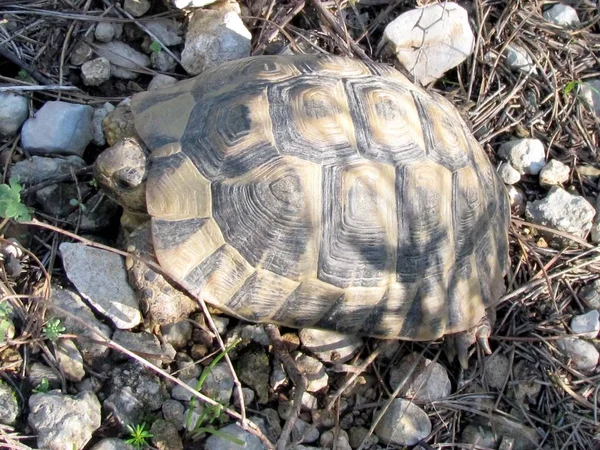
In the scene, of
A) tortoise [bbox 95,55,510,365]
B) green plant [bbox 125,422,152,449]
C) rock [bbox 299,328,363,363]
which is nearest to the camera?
green plant [bbox 125,422,152,449]

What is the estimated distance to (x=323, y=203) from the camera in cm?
277

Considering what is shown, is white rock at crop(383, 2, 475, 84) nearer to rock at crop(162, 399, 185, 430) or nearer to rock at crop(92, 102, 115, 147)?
rock at crop(92, 102, 115, 147)

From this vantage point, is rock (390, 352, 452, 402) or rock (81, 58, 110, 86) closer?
rock (390, 352, 452, 402)

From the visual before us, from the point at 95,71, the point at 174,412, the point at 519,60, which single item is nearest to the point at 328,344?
the point at 174,412

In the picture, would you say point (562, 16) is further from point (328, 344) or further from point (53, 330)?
point (53, 330)

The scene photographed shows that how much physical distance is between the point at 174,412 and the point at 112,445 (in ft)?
0.89

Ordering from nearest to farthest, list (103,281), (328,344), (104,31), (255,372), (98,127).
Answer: (103,281) → (255,372) → (328,344) → (98,127) → (104,31)

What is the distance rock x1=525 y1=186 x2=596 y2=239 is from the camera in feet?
11.6

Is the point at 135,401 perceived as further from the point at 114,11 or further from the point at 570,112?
the point at 570,112

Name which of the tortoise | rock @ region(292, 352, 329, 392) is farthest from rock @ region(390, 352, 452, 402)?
rock @ region(292, 352, 329, 392)

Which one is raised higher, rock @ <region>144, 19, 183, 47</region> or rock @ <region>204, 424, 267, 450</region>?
rock @ <region>144, 19, 183, 47</region>

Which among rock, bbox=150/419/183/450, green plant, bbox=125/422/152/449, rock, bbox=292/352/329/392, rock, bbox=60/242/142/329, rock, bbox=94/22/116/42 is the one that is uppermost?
rock, bbox=94/22/116/42

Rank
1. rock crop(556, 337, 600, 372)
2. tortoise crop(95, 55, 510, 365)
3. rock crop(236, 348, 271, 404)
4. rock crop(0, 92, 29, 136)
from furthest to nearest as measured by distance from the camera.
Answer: rock crop(556, 337, 600, 372) → rock crop(0, 92, 29, 136) → rock crop(236, 348, 271, 404) → tortoise crop(95, 55, 510, 365)

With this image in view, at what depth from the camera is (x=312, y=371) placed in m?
3.00
